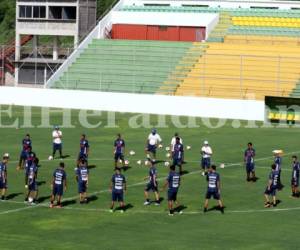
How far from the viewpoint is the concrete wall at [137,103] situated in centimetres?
5997

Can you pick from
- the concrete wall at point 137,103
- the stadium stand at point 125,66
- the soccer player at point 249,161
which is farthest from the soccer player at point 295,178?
the stadium stand at point 125,66

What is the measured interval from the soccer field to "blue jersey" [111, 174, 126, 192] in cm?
87

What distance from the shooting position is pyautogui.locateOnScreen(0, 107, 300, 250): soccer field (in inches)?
1073

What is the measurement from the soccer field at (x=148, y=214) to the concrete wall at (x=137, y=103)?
1165 cm

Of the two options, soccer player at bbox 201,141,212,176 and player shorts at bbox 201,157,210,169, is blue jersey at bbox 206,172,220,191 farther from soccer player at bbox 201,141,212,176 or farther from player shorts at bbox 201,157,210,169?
player shorts at bbox 201,157,210,169

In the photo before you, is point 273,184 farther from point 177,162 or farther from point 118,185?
point 177,162

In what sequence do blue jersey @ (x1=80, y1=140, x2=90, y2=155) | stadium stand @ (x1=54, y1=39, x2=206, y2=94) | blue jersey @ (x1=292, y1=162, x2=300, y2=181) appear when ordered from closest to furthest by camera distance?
1. blue jersey @ (x1=292, y1=162, x2=300, y2=181)
2. blue jersey @ (x1=80, y1=140, x2=90, y2=155)
3. stadium stand @ (x1=54, y1=39, x2=206, y2=94)

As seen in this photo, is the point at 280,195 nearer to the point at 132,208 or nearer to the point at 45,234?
the point at 132,208

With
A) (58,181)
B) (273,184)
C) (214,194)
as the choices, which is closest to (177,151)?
(273,184)

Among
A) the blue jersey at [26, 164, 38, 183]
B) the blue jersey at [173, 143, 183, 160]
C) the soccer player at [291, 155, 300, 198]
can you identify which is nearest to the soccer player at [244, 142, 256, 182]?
the blue jersey at [173, 143, 183, 160]

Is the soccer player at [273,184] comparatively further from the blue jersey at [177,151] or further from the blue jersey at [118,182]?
the blue jersey at [177,151]

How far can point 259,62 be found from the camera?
218 feet

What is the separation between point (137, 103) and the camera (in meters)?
63.8

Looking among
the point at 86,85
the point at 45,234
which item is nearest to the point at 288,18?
the point at 86,85
